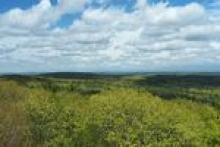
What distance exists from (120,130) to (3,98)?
48183 millimetres

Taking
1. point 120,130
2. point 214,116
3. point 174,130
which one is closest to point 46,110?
point 120,130

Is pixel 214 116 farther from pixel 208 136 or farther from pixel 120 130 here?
pixel 120 130

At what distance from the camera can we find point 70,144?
282 feet

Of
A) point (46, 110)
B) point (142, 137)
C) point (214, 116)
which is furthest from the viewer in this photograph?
point (214, 116)

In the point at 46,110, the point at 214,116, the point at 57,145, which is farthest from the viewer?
the point at 214,116

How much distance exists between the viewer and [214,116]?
111438 millimetres

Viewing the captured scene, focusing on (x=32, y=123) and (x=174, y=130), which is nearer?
(x=174, y=130)

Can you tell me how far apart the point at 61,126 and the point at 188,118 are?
979 inches

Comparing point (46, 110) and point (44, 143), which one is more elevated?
point (46, 110)

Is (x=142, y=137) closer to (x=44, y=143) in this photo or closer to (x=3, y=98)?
(x=44, y=143)

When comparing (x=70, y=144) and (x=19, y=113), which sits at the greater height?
(x=19, y=113)

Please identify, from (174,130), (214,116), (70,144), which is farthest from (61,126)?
(214,116)

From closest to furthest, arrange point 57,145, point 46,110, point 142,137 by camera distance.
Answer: point 142,137 → point 57,145 → point 46,110

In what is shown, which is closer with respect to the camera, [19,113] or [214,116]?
[19,113]
